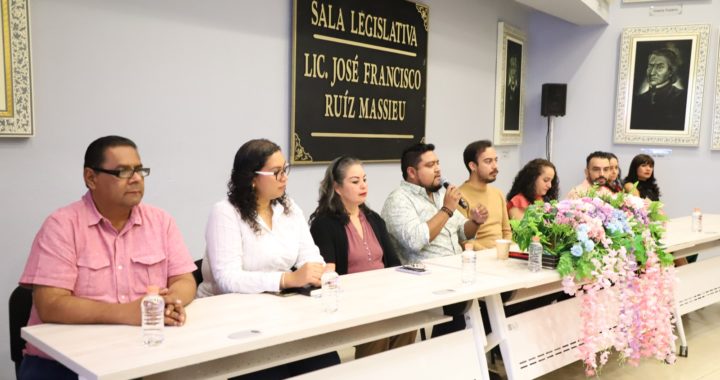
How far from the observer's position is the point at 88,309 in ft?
6.58

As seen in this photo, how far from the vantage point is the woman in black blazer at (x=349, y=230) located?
3.12m

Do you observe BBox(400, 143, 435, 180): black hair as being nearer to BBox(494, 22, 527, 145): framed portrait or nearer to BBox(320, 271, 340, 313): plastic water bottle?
BBox(320, 271, 340, 313): plastic water bottle

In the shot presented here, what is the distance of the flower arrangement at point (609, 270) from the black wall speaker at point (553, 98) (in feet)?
14.7

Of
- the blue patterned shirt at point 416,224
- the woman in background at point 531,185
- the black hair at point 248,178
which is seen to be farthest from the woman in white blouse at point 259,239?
the woman in background at point 531,185

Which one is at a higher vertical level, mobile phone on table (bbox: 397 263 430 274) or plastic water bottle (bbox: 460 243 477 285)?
plastic water bottle (bbox: 460 243 477 285)

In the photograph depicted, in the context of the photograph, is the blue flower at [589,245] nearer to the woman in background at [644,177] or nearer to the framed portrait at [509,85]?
the woman in background at [644,177]

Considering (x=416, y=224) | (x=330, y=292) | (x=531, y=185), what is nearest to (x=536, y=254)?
(x=416, y=224)

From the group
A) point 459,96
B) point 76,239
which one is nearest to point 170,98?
point 76,239

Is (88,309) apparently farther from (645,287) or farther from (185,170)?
(645,287)

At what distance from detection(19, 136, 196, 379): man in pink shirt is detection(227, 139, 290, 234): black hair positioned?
35cm

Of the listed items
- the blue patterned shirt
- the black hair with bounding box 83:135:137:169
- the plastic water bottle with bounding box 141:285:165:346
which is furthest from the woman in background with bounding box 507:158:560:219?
the plastic water bottle with bounding box 141:285:165:346

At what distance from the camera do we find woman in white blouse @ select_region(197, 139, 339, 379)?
2.50 meters

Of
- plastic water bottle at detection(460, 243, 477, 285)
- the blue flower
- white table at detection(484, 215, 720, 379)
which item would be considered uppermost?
the blue flower

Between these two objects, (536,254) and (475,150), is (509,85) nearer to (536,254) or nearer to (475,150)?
(475,150)
